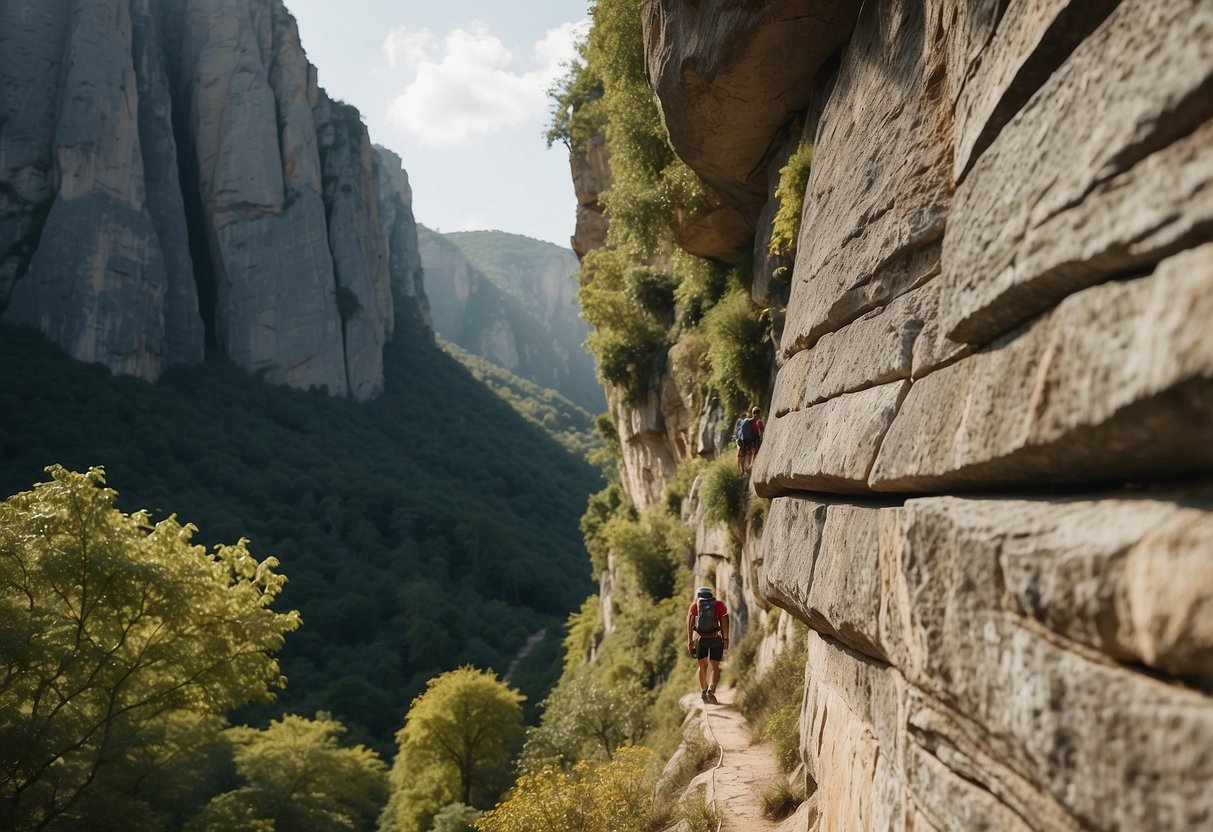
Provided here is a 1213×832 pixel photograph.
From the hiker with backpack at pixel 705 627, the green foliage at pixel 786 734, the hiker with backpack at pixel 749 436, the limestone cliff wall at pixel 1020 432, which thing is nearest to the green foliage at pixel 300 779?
the hiker with backpack at pixel 705 627

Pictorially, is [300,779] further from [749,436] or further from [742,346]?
[742,346]

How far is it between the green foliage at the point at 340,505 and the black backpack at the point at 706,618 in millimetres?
34129

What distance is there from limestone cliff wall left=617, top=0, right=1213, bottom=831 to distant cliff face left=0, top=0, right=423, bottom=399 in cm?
7278

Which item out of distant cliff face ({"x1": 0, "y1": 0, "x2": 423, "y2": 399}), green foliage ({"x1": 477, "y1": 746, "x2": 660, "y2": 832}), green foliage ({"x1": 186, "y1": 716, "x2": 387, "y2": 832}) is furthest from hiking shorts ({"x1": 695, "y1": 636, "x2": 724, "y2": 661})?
distant cliff face ({"x1": 0, "y1": 0, "x2": 423, "y2": 399})

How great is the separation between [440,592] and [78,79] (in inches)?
2167

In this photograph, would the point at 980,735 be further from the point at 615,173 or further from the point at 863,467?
the point at 615,173

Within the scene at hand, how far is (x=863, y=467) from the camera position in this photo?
446cm

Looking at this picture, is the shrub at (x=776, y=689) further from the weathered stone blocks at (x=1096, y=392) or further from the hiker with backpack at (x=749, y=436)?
the weathered stone blocks at (x=1096, y=392)

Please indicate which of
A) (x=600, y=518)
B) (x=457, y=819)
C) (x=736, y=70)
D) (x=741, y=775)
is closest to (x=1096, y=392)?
(x=736, y=70)

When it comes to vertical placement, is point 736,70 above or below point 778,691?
above

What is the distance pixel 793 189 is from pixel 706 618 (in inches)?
229

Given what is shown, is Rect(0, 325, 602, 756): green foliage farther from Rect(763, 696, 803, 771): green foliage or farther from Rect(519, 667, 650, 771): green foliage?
Rect(763, 696, 803, 771): green foliage

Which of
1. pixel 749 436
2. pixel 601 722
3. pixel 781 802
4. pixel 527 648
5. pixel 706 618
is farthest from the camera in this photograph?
pixel 527 648

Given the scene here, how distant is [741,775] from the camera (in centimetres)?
791
